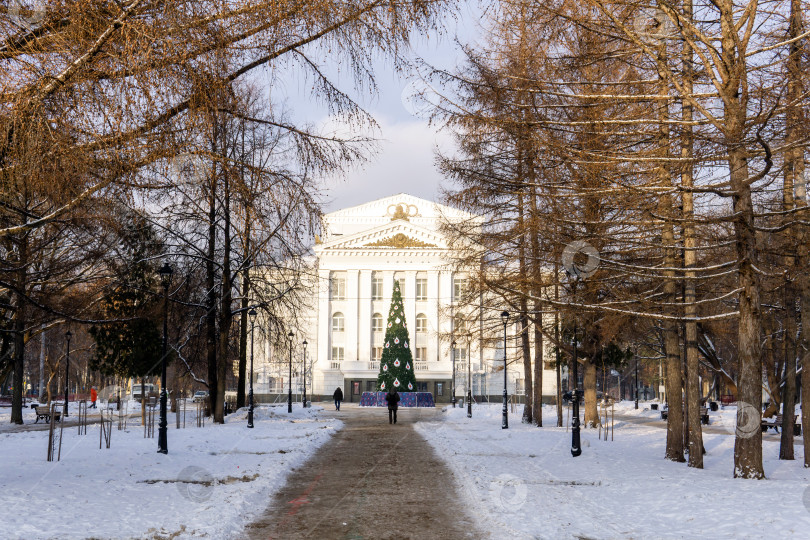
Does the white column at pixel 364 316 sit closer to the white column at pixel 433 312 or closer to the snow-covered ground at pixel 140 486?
the white column at pixel 433 312

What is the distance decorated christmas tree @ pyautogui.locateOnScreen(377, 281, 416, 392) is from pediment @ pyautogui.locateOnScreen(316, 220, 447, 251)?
17966mm

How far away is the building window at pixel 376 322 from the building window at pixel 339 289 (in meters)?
3.89

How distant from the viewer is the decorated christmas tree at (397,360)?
6366cm

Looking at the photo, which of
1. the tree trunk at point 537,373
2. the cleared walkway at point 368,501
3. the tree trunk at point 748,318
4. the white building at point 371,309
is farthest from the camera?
the white building at point 371,309

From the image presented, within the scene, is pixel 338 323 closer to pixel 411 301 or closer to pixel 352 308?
pixel 352 308

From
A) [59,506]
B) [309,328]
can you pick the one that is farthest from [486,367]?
[59,506]

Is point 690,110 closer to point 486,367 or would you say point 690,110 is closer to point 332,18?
point 332,18

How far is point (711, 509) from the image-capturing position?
420 inches

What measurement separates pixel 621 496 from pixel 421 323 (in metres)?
70.9

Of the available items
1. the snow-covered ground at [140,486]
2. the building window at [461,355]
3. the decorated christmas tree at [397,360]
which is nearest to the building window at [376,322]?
the building window at [461,355]

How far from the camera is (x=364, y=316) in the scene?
3278 inches

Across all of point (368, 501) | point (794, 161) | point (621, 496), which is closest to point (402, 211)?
point (794, 161)

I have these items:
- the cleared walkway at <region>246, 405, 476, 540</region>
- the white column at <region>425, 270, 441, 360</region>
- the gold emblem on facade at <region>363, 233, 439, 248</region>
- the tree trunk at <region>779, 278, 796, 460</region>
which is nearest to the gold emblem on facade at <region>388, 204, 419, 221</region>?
the gold emblem on facade at <region>363, 233, 439, 248</region>

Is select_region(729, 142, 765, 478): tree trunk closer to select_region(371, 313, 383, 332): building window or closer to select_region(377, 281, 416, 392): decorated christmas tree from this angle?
select_region(377, 281, 416, 392): decorated christmas tree
